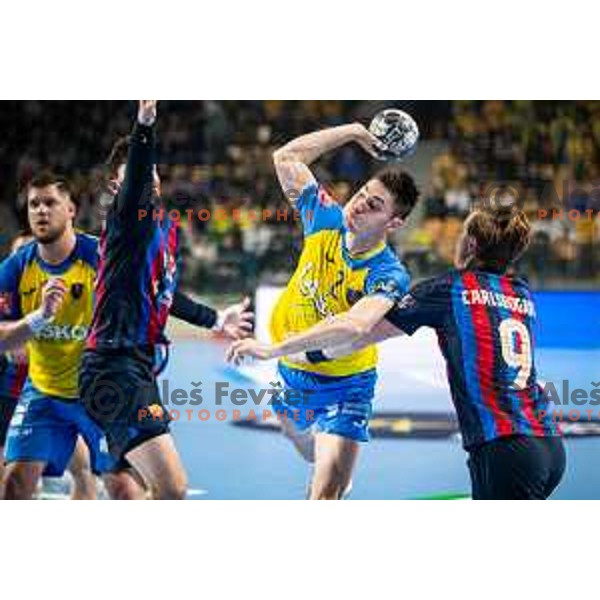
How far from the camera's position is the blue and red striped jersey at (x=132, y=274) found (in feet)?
19.0

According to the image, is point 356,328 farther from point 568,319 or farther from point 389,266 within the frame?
point 568,319

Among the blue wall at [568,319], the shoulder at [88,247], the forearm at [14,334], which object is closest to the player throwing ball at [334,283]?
the blue wall at [568,319]

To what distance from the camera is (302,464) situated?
19.6 ft

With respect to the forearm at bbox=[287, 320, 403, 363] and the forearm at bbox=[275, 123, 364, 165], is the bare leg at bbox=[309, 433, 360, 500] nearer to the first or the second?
the forearm at bbox=[287, 320, 403, 363]

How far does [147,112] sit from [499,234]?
1.70 meters

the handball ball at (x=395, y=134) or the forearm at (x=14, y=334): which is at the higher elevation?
the handball ball at (x=395, y=134)

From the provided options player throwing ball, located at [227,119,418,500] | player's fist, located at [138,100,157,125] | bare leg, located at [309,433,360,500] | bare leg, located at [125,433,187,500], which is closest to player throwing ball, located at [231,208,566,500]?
player throwing ball, located at [227,119,418,500]

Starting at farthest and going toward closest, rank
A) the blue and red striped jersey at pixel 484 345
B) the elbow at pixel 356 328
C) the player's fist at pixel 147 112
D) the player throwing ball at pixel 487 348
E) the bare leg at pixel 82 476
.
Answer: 1. the bare leg at pixel 82 476
2. the elbow at pixel 356 328
3. the player's fist at pixel 147 112
4. the blue and red striped jersey at pixel 484 345
5. the player throwing ball at pixel 487 348

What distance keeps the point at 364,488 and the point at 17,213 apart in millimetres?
2101

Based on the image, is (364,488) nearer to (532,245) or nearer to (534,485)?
(534,485)

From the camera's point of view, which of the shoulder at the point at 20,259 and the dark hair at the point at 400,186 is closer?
the dark hair at the point at 400,186

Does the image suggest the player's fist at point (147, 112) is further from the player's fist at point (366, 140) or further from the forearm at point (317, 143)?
the player's fist at point (366, 140)

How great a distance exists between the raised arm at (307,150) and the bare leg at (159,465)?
129 cm
